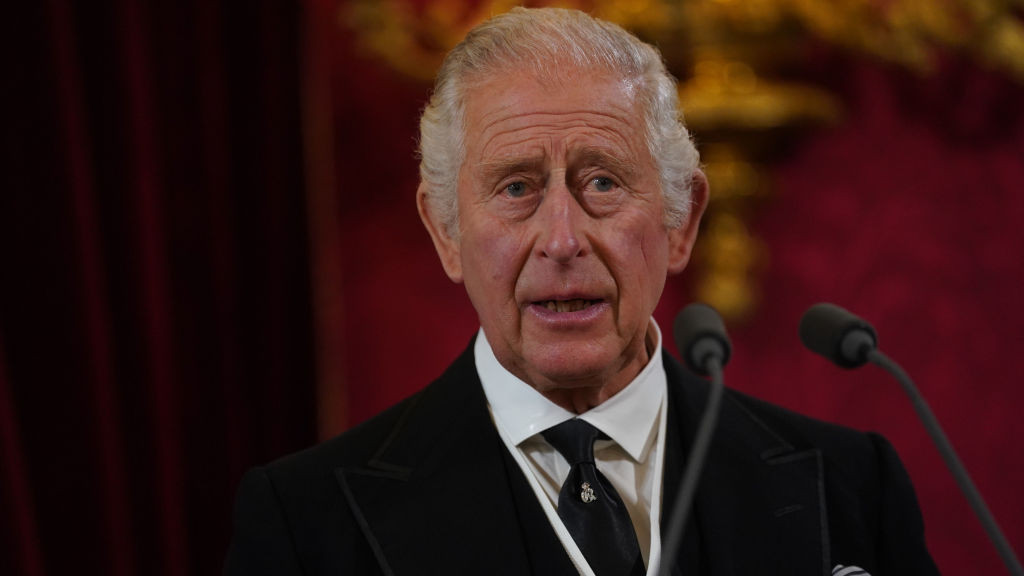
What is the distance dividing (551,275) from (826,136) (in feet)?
6.00

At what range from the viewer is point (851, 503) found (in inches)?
63.3

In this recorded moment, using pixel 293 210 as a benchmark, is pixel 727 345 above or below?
below

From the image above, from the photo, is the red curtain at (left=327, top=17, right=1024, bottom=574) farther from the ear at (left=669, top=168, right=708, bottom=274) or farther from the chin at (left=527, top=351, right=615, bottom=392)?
the chin at (left=527, top=351, right=615, bottom=392)

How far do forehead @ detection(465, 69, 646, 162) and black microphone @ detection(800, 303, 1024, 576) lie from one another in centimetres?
36

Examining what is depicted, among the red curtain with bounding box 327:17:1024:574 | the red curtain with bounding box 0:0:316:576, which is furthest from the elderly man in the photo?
the red curtain with bounding box 327:17:1024:574

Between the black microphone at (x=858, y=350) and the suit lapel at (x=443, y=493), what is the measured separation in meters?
0.47

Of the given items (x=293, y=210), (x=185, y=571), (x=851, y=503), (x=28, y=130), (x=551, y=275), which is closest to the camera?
(x=551, y=275)

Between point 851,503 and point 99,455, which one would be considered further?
point 99,455

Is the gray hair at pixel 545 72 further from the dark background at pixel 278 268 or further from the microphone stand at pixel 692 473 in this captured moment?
the dark background at pixel 278 268

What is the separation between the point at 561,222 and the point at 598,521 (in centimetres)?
38

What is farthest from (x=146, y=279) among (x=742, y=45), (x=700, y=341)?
(x=742, y=45)

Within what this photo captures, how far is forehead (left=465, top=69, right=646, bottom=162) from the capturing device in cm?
148

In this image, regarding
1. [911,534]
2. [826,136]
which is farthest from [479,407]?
[826,136]

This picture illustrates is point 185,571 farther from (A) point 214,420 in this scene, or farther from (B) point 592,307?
(B) point 592,307
